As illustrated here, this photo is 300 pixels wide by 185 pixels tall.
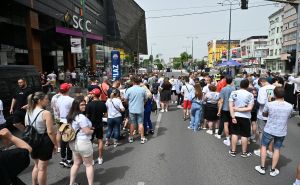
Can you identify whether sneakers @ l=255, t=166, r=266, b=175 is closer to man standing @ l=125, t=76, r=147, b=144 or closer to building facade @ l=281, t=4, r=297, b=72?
man standing @ l=125, t=76, r=147, b=144

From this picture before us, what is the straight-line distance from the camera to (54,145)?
4770 millimetres

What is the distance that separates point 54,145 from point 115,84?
4259 mm

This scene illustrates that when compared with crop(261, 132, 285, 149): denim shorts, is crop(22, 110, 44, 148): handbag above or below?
above

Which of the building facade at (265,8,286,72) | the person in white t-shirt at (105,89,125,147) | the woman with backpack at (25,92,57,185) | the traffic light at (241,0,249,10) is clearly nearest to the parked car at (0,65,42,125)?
the person in white t-shirt at (105,89,125,147)

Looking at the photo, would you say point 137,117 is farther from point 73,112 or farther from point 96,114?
point 73,112

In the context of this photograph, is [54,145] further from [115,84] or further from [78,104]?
[115,84]

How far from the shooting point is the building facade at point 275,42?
78.4 meters

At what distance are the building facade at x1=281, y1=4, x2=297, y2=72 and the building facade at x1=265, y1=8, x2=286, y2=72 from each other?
3.40 m

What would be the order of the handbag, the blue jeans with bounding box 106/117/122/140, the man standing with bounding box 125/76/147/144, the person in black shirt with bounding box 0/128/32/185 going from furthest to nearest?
the man standing with bounding box 125/76/147/144 → the blue jeans with bounding box 106/117/122/140 → the handbag → the person in black shirt with bounding box 0/128/32/185

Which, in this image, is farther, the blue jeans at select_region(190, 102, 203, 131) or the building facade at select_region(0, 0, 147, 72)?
the building facade at select_region(0, 0, 147, 72)

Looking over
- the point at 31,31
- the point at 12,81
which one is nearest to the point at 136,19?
the point at 31,31

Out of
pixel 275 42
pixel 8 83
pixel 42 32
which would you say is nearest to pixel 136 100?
pixel 8 83

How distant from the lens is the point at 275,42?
270 feet

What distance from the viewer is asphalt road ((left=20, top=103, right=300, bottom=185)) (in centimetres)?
549
